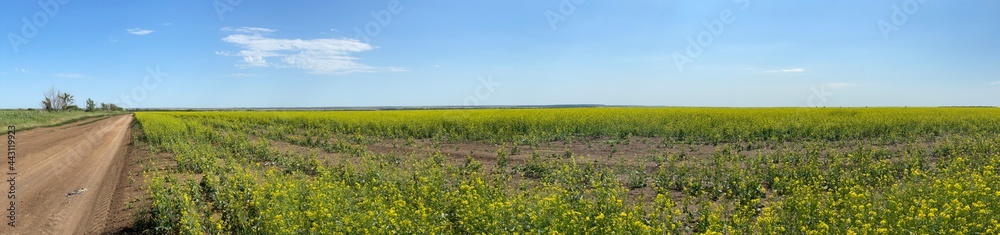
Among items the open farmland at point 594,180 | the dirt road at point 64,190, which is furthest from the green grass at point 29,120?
the dirt road at point 64,190

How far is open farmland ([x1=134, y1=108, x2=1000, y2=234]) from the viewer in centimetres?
679

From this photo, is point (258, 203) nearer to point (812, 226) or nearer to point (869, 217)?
point (812, 226)

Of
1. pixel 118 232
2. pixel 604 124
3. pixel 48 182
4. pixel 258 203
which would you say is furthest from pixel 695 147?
pixel 48 182

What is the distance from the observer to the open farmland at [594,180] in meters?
6.79

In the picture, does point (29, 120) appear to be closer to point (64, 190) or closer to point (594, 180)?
point (64, 190)

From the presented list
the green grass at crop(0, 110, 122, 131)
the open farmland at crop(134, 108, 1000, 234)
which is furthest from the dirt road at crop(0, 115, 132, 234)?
the green grass at crop(0, 110, 122, 131)

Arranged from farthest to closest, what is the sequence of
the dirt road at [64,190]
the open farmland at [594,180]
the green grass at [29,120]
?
the green grass at [29,120]
the dirt road at [64,190]
the open farmland at [594,180]

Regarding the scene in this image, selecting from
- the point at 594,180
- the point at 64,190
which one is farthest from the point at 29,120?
the point at 594,180

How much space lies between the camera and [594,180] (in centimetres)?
1148

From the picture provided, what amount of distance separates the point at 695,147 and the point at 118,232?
54.2 ft

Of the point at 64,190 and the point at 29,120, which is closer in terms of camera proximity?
the point at 64,190

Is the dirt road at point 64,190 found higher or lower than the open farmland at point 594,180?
lower

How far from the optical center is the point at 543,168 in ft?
43.8

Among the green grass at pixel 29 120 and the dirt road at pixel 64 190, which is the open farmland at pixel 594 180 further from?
the green grass at pixel 29 120
